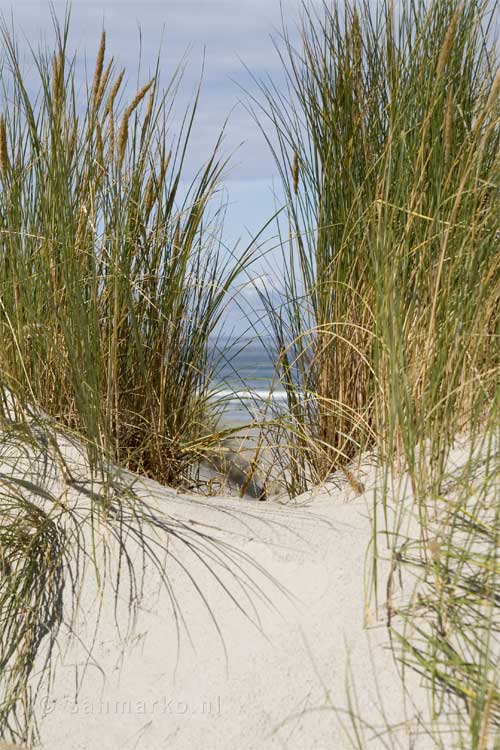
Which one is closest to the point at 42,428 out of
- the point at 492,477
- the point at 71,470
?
the point at 71,470

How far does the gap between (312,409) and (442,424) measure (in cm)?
81

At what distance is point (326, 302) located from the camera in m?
2.33

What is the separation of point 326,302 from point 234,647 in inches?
42.9

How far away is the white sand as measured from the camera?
1.36m

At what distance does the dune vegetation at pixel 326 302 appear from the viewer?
5.11 feet

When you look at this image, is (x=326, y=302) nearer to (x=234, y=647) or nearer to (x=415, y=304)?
(x=415, y=304)

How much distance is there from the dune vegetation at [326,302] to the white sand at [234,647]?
0.06 m

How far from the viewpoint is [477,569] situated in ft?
4.71

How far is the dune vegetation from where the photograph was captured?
1.56 metres

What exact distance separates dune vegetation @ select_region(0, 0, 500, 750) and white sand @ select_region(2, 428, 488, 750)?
0.06 meters

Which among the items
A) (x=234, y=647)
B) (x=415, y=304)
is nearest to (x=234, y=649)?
(x=234, y=647)

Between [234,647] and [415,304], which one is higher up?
[415,304]

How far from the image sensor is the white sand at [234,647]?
1357mm

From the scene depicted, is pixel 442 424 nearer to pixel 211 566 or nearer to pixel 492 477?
pixel 492 477
